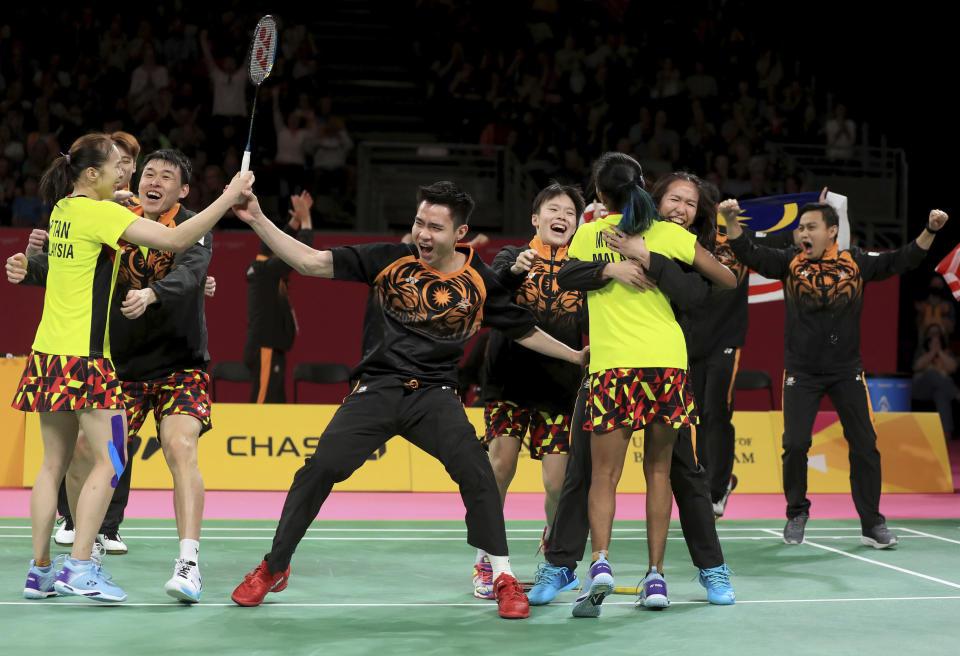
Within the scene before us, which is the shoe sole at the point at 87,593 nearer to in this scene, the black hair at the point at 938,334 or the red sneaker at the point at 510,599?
the red sneaker at the point at 510,599

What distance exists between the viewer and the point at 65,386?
520 cm

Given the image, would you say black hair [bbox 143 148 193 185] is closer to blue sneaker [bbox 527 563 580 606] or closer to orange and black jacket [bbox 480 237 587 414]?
orange and black jacket [bbox 480 237 587 414]

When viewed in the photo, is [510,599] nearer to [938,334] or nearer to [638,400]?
[638,400]

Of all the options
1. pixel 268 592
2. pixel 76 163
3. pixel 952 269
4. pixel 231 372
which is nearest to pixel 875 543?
pixel 952 269

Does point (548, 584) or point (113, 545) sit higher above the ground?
point (548, 584)

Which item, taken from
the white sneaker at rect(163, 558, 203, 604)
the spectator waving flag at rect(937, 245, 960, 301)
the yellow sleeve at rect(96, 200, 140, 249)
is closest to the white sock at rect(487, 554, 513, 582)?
the white sneaker at rect(163, 558, 203, 604)

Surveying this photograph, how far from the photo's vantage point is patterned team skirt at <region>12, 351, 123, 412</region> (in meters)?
5.19

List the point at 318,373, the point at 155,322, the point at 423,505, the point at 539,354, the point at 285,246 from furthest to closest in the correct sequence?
the point at 318,373
the point at 423,505
the point at 539,354
the point at 155,322
the point at 285,246

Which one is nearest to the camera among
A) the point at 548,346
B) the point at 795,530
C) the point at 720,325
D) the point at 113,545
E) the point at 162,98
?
the point at 548,346

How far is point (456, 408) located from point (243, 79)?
453 inches

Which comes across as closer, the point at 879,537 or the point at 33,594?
the point at 33,594

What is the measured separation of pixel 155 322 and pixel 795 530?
4.33 m

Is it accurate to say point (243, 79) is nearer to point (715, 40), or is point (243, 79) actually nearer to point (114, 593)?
point (715, 40)

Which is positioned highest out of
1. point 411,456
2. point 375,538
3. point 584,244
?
point 584,244
